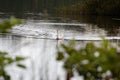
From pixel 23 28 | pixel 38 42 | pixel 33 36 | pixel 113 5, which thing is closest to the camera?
pixel 38 42

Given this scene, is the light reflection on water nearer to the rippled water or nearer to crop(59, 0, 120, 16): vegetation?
the rippled water

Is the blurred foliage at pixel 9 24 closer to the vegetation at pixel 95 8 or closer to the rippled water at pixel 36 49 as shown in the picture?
the rippled water at pixel 36 49

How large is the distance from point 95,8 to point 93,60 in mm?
39766

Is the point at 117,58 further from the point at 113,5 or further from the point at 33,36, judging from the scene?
the point at 113,5

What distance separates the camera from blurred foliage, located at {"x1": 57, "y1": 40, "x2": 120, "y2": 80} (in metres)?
1.81

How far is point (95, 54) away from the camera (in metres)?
2.16

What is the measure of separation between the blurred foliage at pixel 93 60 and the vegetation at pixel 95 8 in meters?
38.0

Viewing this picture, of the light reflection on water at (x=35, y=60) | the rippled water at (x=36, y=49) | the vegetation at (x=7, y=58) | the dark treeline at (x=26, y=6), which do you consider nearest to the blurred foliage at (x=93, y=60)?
the vegetation at (x=7, y=58)

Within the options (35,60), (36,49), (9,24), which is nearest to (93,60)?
(9,24)

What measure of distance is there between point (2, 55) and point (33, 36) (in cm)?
1986

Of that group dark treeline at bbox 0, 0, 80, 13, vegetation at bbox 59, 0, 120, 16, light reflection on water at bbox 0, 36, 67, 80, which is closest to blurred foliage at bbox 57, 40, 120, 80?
light reflection on water at bbox 0, 36, 67, 80

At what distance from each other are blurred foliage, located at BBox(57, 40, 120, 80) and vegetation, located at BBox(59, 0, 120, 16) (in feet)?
125

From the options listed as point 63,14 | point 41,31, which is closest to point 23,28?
point 41,31

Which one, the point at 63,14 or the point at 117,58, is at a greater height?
the point at 117,58
